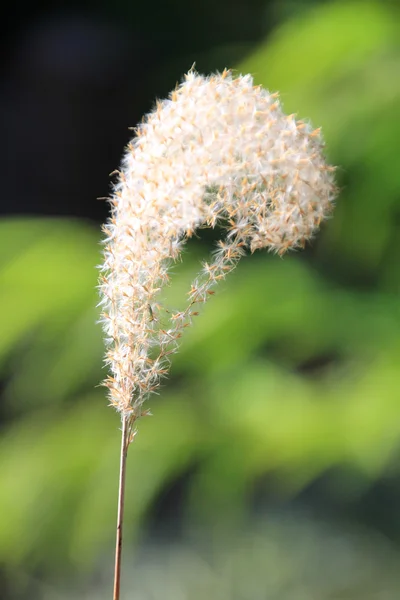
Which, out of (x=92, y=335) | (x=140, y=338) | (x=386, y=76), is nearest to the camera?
(x=140, y=338)

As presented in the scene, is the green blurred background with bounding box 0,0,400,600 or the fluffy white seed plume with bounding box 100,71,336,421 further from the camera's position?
the green blurred background with bounding box 0,0,400,600

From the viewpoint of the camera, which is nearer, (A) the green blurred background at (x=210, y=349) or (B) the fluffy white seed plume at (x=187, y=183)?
(B) the fluffy white seed plume at (x=187, y=183)

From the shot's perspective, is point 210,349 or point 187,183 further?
point 210,349

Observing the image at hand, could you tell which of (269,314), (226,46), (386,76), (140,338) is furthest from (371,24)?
(140,338)

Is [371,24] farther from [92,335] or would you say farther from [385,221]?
[92,335]

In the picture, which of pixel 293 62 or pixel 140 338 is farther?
pixel 293 62
